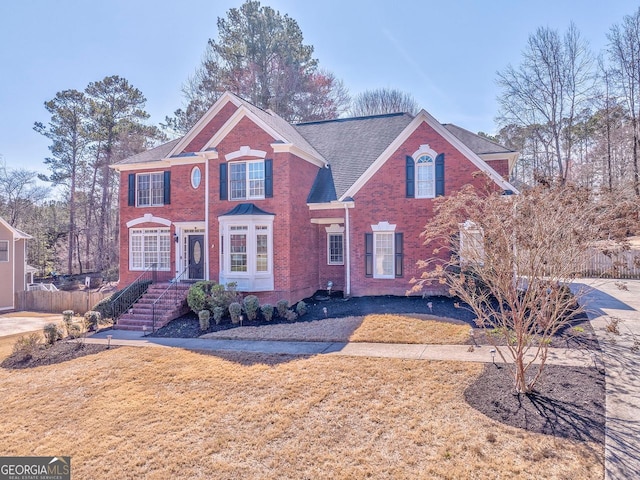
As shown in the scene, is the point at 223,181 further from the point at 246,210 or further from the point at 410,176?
the point at 410,176

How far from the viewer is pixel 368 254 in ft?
49.5

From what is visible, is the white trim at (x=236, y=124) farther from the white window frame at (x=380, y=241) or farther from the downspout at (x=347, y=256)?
the white window frame at (x=380, y=241)

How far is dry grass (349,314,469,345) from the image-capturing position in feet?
31.0

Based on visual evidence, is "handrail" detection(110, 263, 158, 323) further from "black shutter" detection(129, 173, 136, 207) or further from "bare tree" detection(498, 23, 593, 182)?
"bare tree" detection(498, 23, 593, 182)

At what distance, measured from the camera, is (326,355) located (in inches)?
336

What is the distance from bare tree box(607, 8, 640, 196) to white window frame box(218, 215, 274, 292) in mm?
24910

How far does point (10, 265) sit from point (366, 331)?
89.1ft

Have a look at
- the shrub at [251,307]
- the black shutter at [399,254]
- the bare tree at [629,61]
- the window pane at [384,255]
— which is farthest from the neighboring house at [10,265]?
the bare tree at [629,61]

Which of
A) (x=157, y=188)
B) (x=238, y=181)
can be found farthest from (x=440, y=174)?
(x=157, y=188)

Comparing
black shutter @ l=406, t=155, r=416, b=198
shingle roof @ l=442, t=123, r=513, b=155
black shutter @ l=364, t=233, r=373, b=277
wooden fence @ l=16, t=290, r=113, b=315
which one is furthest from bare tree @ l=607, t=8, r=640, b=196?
wooden fence @ l=16, t=290, r=113, b=315

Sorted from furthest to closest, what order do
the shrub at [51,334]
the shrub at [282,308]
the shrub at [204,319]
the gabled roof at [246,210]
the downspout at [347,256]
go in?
the downspout at [347,256] → the gabled roof at [246,210] → the shrub at [282,308] → the shrub at [204,319] → the shrub at [51,334]

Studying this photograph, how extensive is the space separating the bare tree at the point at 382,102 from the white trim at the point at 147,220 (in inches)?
979

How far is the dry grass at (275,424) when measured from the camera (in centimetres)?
450

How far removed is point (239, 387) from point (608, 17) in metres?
31.4
